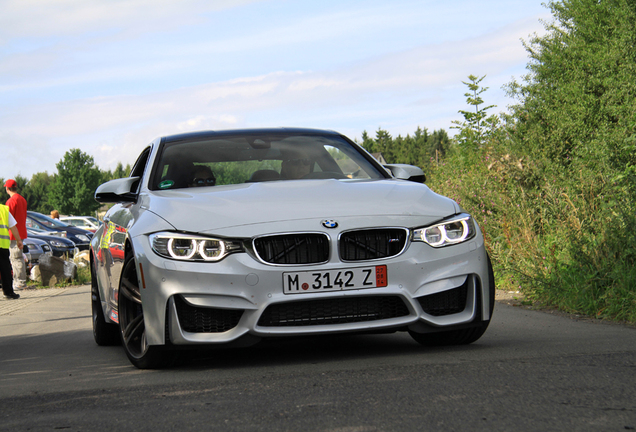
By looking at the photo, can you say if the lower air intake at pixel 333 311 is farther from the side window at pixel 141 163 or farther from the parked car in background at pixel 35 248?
the parked car in background at pixel 35 248

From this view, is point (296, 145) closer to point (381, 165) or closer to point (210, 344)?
point (381, 165)

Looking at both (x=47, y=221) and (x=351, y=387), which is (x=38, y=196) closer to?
(x=47, y=221)

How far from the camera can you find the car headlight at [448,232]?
4766mm

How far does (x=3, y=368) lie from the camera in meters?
5.66

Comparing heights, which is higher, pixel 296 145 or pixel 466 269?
pixel 296 145

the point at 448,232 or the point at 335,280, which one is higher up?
the point at 448,232

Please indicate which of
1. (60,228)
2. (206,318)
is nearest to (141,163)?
(206,318)

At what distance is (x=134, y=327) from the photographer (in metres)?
5.01

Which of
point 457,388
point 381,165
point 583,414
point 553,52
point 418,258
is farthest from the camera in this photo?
point 553,52

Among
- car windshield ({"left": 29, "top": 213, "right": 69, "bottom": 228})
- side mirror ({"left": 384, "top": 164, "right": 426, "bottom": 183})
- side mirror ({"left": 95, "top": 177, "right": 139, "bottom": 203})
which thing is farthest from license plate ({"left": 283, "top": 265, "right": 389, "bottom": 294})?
car windshield ({"left": 29, "top": 213, "right": 69, "bottom": 228})

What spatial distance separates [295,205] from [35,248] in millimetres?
15292

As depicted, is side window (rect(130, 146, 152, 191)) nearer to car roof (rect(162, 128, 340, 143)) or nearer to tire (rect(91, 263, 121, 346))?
car roof (rect(162, 128, 340, 143))

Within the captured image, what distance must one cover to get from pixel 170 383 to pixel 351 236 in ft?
4.30

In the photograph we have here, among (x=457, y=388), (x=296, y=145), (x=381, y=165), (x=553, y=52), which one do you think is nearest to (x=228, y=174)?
(x=296, y=145)
